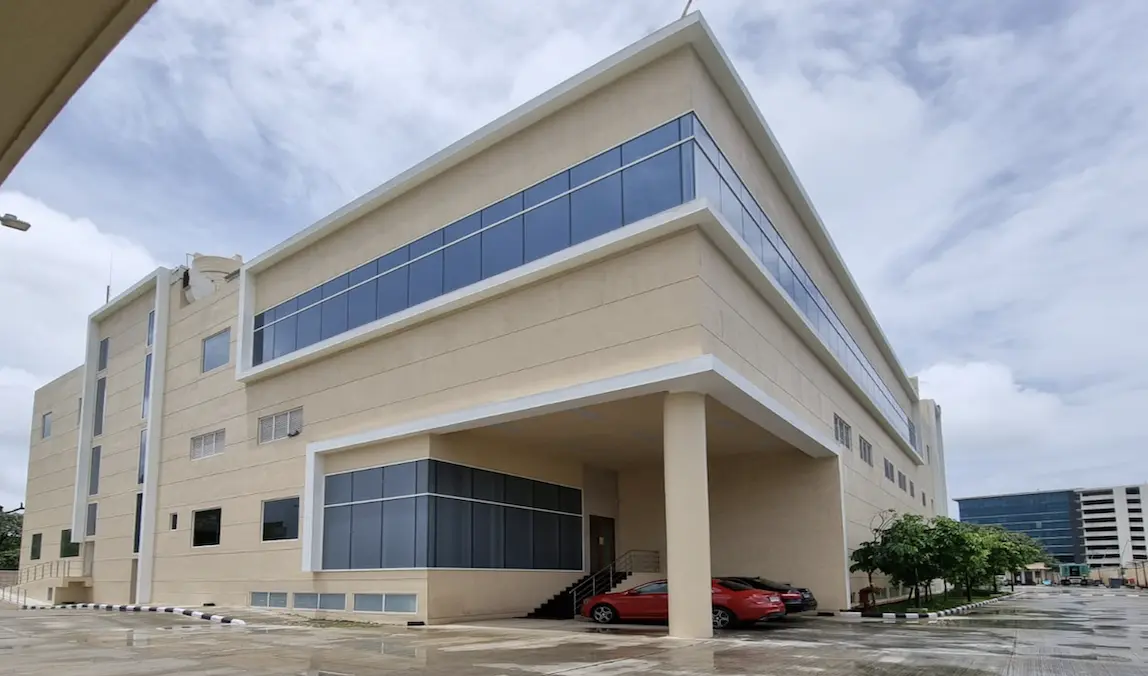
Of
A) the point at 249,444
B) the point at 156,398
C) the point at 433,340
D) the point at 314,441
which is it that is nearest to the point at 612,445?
the point at 433,340

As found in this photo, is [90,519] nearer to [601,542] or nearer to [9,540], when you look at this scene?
[601,542]

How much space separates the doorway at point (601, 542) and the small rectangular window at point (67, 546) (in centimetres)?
2455

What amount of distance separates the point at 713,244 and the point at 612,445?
9603mm

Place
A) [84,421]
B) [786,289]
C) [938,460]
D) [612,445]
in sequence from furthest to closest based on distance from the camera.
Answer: [938,460]
[84,421]
[612,445]
[786,289]

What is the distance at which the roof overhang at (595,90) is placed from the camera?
1962 cm

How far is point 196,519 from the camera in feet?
106

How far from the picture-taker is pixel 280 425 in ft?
96.0

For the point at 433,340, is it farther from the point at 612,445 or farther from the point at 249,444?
the point at 249,444

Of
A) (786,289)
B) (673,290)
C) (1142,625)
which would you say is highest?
(786,289)

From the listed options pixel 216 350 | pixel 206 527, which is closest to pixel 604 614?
pixel 206 527

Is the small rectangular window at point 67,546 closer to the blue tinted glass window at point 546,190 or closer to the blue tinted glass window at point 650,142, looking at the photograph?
the blue tinted glass window at point 546,190

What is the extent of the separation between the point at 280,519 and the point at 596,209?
1522 centimetres

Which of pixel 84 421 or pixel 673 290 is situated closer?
pixel 673 290

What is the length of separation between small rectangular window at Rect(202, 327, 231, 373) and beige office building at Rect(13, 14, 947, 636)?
96 millimetres
